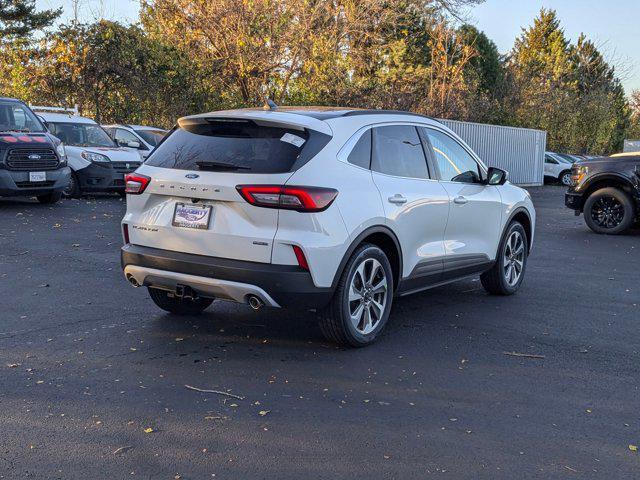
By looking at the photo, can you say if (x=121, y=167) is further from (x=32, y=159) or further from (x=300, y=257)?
(x=300, y=257)

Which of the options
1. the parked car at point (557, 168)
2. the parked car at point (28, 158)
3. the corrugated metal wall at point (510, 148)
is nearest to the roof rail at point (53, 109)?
the parked car at point (28, 158)

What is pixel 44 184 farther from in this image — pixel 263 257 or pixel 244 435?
pixel 244 435

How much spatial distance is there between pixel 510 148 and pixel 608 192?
667 inches

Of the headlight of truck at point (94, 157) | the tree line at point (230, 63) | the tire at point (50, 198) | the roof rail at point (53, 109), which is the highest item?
the tree line at point (230, 63)

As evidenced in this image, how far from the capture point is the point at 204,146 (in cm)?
546

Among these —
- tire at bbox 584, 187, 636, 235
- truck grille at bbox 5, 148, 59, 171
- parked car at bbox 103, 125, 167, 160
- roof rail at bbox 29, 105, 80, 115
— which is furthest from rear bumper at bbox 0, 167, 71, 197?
tire at bbox 584, 187, 636, 235

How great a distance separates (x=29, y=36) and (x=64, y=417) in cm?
3503

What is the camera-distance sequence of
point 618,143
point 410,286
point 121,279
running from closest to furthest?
point 410,286
point 121,279
point 618,143

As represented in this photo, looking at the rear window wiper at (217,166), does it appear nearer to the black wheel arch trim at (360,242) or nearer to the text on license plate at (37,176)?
the black wheel arch trim at (360,242)

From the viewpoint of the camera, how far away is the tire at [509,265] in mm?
7453

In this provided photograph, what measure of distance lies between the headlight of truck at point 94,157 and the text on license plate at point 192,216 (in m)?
11.7

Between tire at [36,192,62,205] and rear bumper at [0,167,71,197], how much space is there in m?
0.36

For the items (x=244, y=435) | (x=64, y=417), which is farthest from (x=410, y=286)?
(x=64, y=417)

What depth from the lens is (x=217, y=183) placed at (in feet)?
16.9
